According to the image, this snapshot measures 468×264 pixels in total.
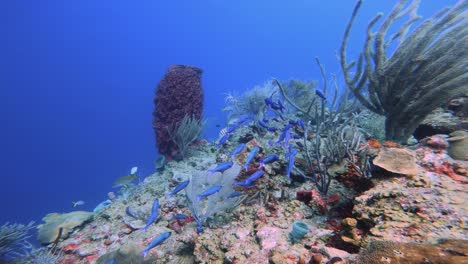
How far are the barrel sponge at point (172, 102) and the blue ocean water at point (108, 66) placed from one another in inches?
906

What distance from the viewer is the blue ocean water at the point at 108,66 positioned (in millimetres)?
66312

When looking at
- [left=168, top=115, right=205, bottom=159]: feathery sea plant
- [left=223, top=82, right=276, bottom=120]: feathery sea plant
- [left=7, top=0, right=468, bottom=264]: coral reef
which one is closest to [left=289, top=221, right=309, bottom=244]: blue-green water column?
[left=7, top=0, right=468, bottom=264]: coral reef

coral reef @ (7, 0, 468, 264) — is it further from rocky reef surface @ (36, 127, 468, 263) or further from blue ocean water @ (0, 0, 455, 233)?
blue ocean water @ (0, 0, 455, 233)

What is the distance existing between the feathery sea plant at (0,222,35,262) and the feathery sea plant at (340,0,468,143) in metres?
7.50

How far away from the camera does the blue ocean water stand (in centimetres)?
6631

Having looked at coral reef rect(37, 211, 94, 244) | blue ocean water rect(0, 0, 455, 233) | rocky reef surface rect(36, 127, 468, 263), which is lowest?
rocky reef surface rect(36, 127, 468, 263)

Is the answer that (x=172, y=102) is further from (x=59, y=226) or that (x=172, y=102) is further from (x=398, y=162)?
(x=398, y=162)

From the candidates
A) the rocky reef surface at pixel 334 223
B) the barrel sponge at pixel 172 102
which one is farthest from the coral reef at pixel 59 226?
the barrel sponge at pixel 172 102

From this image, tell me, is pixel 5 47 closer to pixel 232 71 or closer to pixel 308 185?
pixel 232 71

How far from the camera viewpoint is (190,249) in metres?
3.94

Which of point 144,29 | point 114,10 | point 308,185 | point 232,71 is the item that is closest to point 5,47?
point 114,10

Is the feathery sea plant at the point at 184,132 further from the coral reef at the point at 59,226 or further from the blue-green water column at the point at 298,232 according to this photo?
the blue-green water column at the point at 298,232

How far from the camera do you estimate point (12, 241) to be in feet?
19.2

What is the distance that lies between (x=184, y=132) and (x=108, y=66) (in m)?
127
